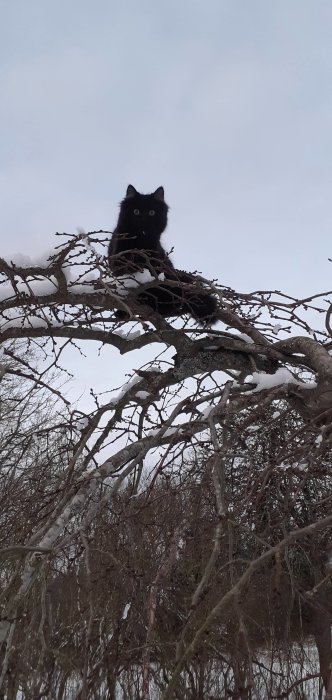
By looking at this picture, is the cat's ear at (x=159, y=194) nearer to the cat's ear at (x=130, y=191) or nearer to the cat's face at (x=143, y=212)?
the cat's face at (x=143, y=212)

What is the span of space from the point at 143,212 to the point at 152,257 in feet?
3.62

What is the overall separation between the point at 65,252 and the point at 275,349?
4.25 ft

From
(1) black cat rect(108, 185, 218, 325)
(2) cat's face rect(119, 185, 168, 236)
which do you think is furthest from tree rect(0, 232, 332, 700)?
(2) cat's face rect(119, 185, 168, 236)

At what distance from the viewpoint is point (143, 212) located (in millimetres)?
4113

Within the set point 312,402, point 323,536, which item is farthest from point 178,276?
point 323,536

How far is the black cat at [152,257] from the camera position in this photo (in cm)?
299

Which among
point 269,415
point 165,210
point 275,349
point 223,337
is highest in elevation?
point 165,210

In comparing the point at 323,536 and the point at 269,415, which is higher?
the point at 269,415

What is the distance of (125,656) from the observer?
1.83m

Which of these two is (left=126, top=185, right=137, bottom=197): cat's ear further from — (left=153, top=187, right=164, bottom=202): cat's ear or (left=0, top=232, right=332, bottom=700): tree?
(left=0, top=232, right=332, bottom=700): tree

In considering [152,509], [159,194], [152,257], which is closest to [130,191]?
[159,194]

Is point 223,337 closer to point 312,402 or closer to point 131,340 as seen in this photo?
point 131,340

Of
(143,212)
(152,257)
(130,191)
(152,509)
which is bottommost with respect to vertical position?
(152,509)

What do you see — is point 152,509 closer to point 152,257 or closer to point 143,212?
point 152,257
